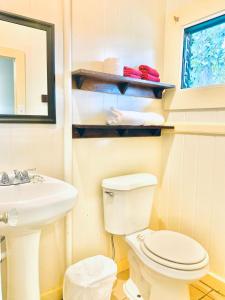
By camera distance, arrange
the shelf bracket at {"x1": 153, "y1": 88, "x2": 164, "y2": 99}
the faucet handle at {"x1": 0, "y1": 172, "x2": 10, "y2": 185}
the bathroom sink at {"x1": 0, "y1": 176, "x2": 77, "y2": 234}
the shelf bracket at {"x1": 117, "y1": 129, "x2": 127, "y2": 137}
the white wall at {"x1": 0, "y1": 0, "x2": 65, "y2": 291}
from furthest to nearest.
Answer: the shelf bracket at {"x1": 153, "y1": 88, "x2": 164, "y2": 99}
the shelf bracket at {"x1": 117, "y1": 129, "x2": 127, "y2": 137}
the white wall at {"x1": 0, "y1": 0, "x2": 65, "y2": 291}
the faucet handle at {"x1": 0, "y1": 172, "x2": 10, "y2": 185}
the bathroom sink at {"x1": 0, "y1": 176, "x2": 77, "y2": 234}

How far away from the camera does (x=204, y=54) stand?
164 centimetres

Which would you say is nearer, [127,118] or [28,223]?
[28,223]

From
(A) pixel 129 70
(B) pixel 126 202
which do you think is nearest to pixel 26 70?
(A) pixel 129 70

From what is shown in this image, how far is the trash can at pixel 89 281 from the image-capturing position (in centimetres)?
121

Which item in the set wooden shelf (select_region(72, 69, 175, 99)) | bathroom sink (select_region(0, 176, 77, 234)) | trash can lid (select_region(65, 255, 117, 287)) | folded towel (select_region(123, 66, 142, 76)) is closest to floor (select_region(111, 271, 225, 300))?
trash can lid (select_region(65, 255, 117, 287))

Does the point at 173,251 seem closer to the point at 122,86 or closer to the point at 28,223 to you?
the point at 28,223

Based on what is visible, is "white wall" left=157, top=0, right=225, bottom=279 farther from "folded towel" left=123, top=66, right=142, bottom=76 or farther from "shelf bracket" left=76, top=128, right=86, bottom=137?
"shelf bracket" left=76, top=128, right=86, bottom=137

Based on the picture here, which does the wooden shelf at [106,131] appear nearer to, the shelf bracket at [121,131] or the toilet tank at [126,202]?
the shelf bracket at [121,131]

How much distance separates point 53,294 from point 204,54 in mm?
1846

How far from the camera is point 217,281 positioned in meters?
1.56

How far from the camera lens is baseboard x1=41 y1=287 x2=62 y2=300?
4.51 feet

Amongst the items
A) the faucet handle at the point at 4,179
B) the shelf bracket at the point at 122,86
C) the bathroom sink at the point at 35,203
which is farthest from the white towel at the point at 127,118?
the faucet handle at the point at 4,179

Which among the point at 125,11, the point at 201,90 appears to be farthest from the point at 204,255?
the point at 125,11

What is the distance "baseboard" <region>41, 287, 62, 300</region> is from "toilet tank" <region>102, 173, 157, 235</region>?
1.51ft
